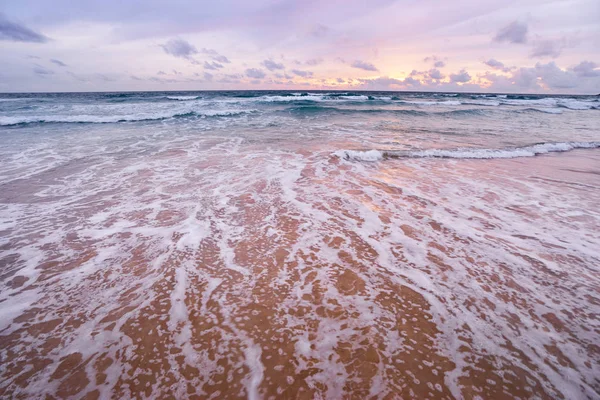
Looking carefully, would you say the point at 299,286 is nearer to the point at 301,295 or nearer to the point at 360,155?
the point at 301,295

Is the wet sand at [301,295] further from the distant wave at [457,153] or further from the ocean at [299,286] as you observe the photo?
the distant wave at [457,153]

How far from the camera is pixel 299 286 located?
330 cm

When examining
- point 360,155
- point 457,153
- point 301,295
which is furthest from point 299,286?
point 457,153

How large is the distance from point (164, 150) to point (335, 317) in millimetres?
9835

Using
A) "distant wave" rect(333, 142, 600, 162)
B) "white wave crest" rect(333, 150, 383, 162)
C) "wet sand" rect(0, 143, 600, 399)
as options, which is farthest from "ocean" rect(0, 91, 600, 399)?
"distant wave" rect(333, 142, 600, 162)

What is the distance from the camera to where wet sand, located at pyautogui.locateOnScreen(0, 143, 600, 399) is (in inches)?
89.0

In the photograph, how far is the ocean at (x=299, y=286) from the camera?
2.28m

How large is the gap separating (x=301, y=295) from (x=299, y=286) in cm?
16

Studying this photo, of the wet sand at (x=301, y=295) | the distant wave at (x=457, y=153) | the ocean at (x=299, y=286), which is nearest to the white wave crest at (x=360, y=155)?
the distant wave at (x=457, y=153)

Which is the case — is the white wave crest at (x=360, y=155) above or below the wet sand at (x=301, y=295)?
above

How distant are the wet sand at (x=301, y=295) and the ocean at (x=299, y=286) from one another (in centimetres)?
2

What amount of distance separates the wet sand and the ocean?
0.02m

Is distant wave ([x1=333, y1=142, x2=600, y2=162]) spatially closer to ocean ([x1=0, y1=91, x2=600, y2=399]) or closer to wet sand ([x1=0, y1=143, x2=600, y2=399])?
ocean ([x1=0, y1=91, x2=600, y2=399])

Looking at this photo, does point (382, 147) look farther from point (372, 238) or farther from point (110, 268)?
point (110, 268)
